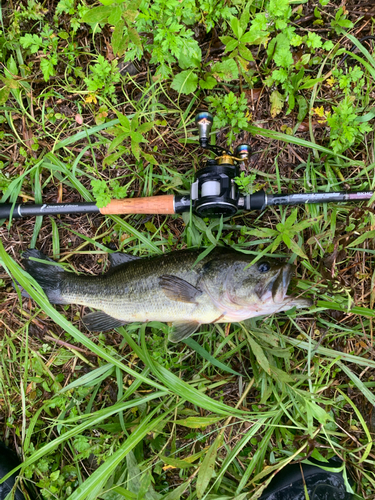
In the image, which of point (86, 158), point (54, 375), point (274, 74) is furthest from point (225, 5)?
point (54, 375)

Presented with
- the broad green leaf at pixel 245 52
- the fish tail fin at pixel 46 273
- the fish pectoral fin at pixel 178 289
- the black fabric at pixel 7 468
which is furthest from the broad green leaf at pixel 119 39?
the black fabric at pixel 7 468

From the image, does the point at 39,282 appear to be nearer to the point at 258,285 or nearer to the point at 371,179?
the point at 258,285

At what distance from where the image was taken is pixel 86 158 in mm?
3281

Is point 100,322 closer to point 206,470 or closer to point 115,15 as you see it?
point 206,470

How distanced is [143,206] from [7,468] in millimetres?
2778

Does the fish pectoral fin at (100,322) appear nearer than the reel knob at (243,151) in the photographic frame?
No

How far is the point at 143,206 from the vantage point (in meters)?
2.90

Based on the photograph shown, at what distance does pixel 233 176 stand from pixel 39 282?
6.58 ft

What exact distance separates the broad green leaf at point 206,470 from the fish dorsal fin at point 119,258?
1.68 metres

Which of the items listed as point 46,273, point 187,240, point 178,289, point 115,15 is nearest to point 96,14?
point 115,15

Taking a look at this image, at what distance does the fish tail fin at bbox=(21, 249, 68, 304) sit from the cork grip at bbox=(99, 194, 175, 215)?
758 mm

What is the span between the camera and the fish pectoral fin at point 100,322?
3.02m

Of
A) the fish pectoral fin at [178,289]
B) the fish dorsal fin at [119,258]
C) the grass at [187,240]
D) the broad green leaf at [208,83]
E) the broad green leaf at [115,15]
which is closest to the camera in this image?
the broad green leaf at [115,15]

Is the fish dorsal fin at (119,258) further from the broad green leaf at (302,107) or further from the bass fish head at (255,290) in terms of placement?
the broad green leaf at (302,107)
